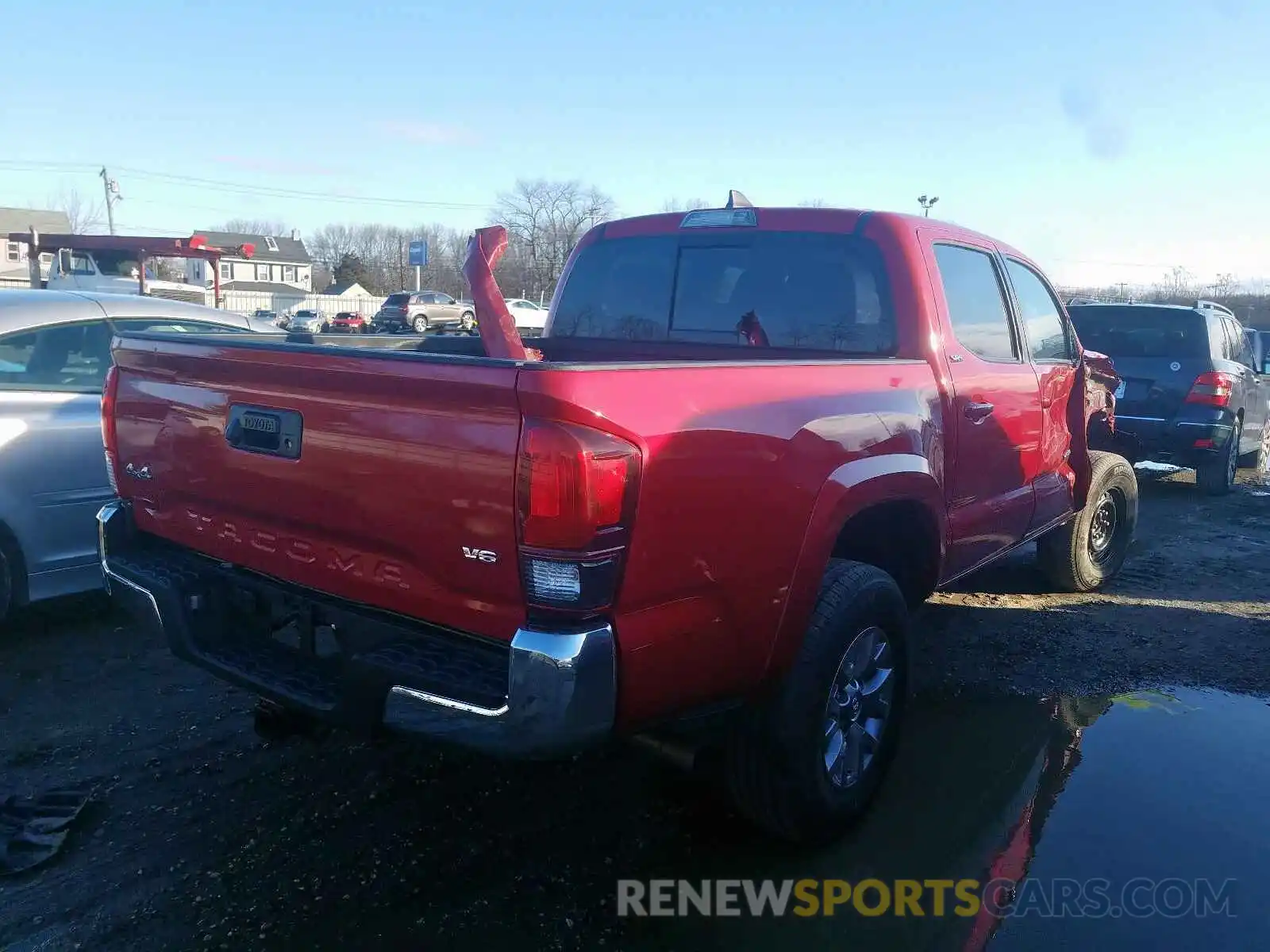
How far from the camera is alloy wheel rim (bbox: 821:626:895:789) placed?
10.2ft

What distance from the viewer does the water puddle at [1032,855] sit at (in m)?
2.81

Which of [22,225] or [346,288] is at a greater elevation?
[22,225]

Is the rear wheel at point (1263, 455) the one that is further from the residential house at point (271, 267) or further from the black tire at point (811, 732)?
the residential house at point (271, 267)

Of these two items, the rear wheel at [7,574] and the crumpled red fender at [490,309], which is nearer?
the crumpled red fender at [490,309]

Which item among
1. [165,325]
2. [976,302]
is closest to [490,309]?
[976,302]

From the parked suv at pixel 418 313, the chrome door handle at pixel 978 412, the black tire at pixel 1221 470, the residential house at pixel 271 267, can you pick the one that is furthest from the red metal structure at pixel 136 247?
the residential house at pixel 271 267

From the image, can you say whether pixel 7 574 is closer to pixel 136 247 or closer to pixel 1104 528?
pixel 1104 528

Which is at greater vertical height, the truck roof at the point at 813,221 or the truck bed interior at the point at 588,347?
the truck roof at the point at 813,221

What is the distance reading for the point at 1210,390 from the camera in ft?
29.1

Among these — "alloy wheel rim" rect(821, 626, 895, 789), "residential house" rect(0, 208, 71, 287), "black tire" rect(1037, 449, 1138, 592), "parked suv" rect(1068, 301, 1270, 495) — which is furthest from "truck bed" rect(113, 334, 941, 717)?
"residential house" rect(0, 208, 71, 287)

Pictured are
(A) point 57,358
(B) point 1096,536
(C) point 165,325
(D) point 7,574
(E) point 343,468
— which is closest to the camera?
(E) point 343,468

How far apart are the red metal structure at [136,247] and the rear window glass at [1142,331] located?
21513 millimetres
